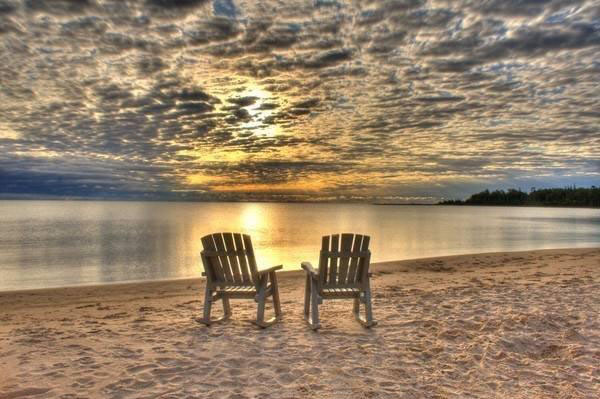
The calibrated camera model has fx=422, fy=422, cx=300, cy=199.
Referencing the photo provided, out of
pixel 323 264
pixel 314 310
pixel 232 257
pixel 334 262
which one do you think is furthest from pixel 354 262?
pixel 232 257

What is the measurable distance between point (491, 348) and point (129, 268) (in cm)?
1556

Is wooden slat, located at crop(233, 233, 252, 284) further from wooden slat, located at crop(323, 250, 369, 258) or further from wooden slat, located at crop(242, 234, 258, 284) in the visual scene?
wooden slat, located at crop(323, 250, 369, 258)

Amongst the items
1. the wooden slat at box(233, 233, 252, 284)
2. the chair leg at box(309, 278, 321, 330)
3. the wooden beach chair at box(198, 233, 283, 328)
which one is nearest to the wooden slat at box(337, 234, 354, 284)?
the chair leg at box(309, 278, 321, 330)

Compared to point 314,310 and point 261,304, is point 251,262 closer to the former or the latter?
point 261,304

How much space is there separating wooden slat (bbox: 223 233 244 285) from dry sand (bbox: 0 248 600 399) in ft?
2.27

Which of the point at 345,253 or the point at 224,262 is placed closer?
the point at 345,253

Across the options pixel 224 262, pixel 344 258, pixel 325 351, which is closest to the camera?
pixel 325 351

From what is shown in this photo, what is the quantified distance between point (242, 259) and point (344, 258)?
57.1 inches

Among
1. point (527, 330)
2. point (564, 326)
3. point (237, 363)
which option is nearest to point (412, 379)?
point (237, 363)

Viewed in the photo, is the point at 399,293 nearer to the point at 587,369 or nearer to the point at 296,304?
the point at 296,304

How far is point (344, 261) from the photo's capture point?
5.92 metres

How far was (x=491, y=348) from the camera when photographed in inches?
193

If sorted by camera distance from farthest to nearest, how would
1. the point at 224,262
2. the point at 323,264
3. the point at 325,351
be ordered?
the point at 224,262 → the point at 323,264 → the point at 325,351

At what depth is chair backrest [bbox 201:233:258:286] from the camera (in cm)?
597
